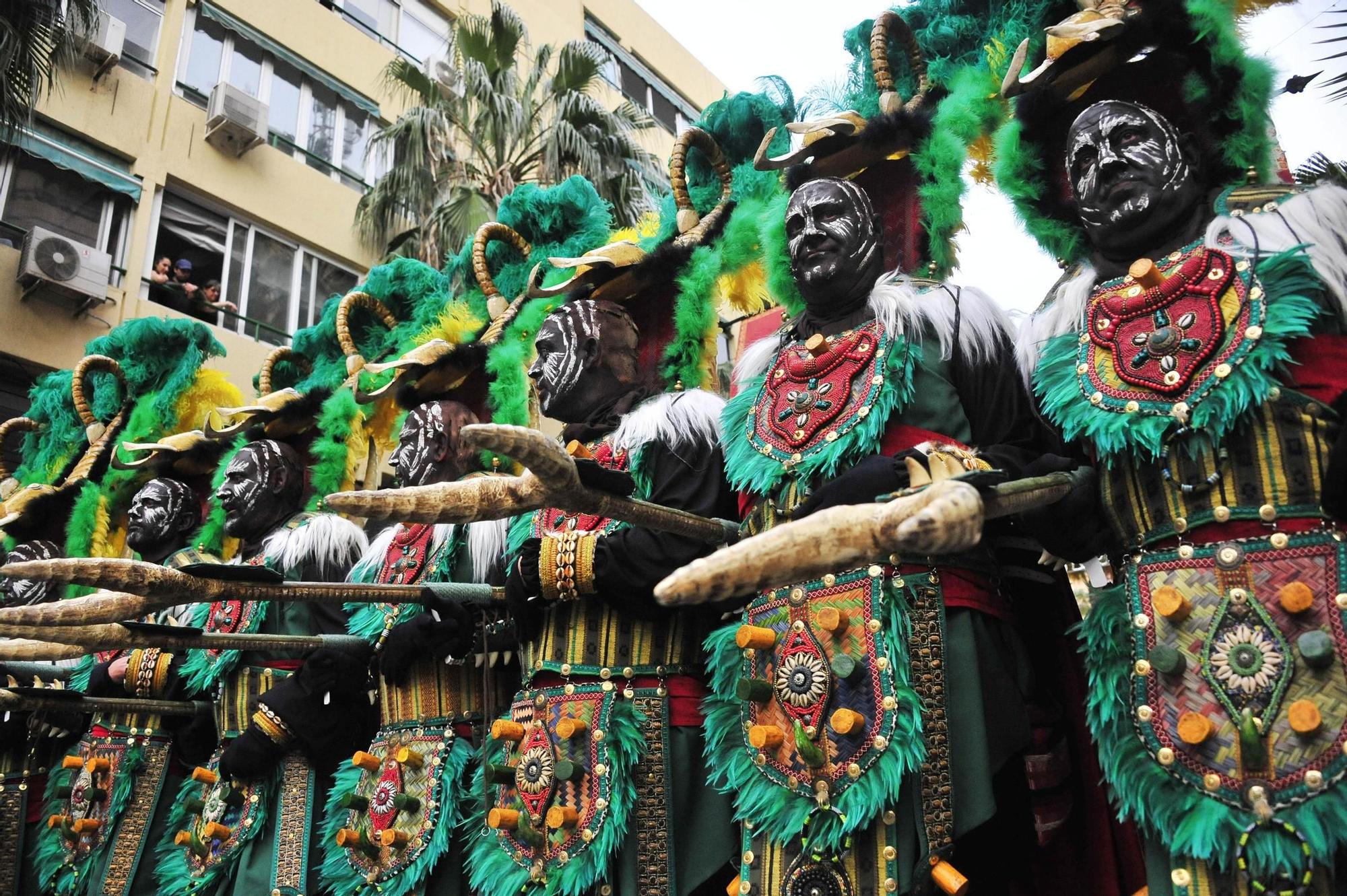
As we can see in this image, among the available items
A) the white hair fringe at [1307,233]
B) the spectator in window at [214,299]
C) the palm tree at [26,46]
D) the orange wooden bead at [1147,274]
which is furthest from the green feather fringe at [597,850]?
the spectator in window at [214,299]

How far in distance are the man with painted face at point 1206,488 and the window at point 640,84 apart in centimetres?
1631

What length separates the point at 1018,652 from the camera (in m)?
3.15

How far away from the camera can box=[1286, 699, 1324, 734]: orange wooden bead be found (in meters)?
2.32

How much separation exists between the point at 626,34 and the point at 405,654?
17405 mm

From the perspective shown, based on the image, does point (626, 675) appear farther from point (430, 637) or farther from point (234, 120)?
point (234, 120)

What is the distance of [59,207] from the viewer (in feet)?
38.4

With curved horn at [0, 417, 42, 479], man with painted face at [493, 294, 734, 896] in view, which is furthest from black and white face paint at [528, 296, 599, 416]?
curved horn at [0, 417, 42, 479]

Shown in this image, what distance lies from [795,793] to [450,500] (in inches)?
46.6

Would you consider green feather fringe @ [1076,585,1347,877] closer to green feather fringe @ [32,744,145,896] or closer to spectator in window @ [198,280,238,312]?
green feather fringe @ [32,744,145,896]

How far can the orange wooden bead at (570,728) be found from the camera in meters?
3.57

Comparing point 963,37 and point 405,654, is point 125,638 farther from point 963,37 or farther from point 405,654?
point 963,37

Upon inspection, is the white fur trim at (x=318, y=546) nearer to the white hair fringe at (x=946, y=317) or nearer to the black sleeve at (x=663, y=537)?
the black sleeve at (x=663, y=537)

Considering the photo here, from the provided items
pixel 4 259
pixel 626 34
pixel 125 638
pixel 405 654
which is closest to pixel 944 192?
pixel 405 654

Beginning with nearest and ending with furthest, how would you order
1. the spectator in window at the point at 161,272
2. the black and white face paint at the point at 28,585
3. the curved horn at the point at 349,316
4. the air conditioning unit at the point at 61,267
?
the curved horn at the point at 349,316 → the black and white face paint at the point at 28,585 → the air conditioning unit at the point at 61,267 → the spectator in window at the point at 161,272
